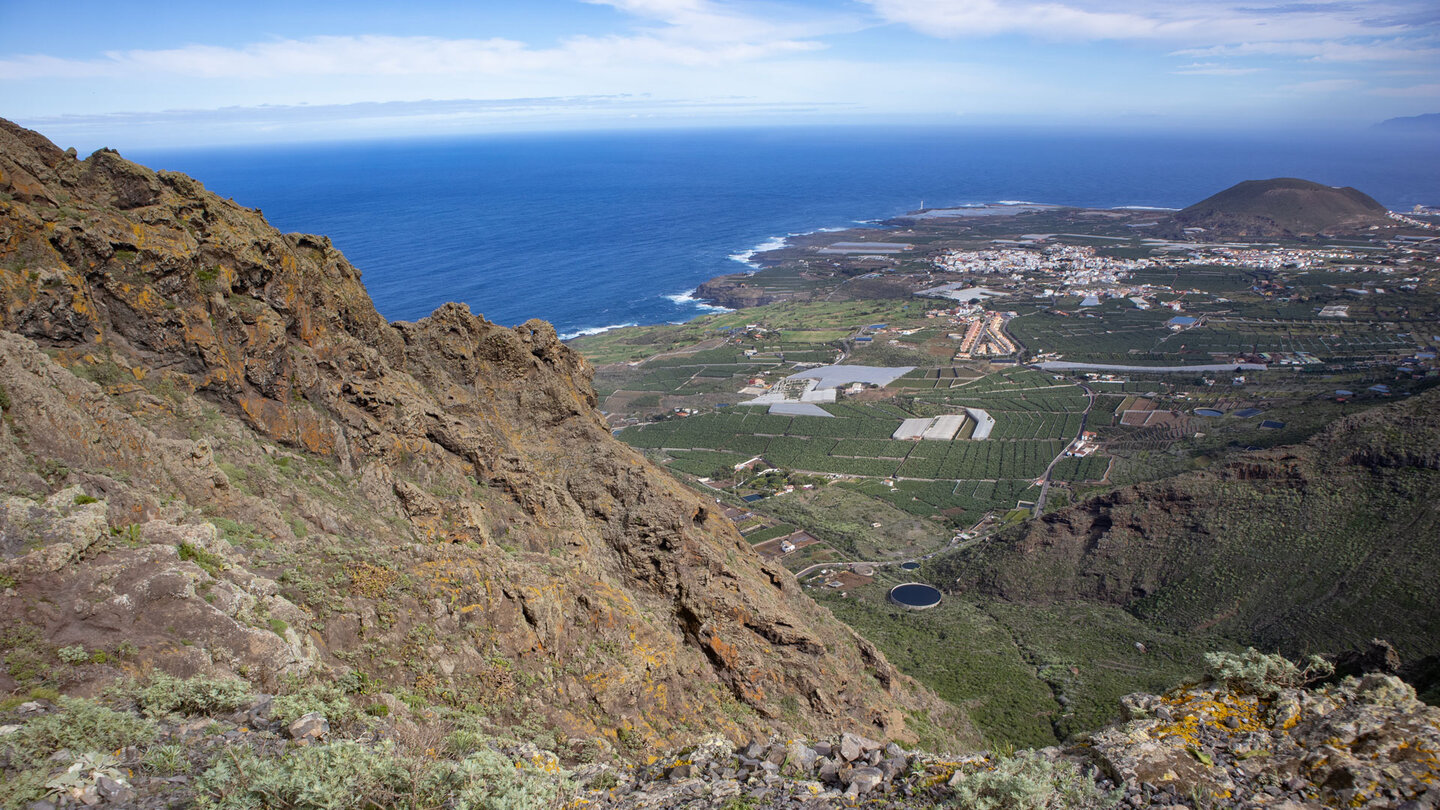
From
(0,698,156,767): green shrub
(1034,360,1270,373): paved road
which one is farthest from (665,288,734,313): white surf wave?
(0,698,156,767): green shrub

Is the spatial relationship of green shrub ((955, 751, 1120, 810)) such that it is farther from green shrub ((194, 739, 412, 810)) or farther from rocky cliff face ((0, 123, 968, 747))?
green shrub ((194, 739, 412, 810))

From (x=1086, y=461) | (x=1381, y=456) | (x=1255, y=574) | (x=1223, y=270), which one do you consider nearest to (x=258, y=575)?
(x=1255, y=574)

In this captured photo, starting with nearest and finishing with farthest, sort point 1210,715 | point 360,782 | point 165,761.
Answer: point 165,761
point 360,782
point 1210,715

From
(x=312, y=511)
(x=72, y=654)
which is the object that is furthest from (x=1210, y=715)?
(x=312, y=511)

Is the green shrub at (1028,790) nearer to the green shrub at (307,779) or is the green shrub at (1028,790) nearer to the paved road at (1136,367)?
the green shrub at (307,779)

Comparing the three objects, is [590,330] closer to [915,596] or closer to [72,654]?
[915,596]

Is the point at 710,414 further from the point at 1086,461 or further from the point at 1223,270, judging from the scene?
the point at 1223,270
